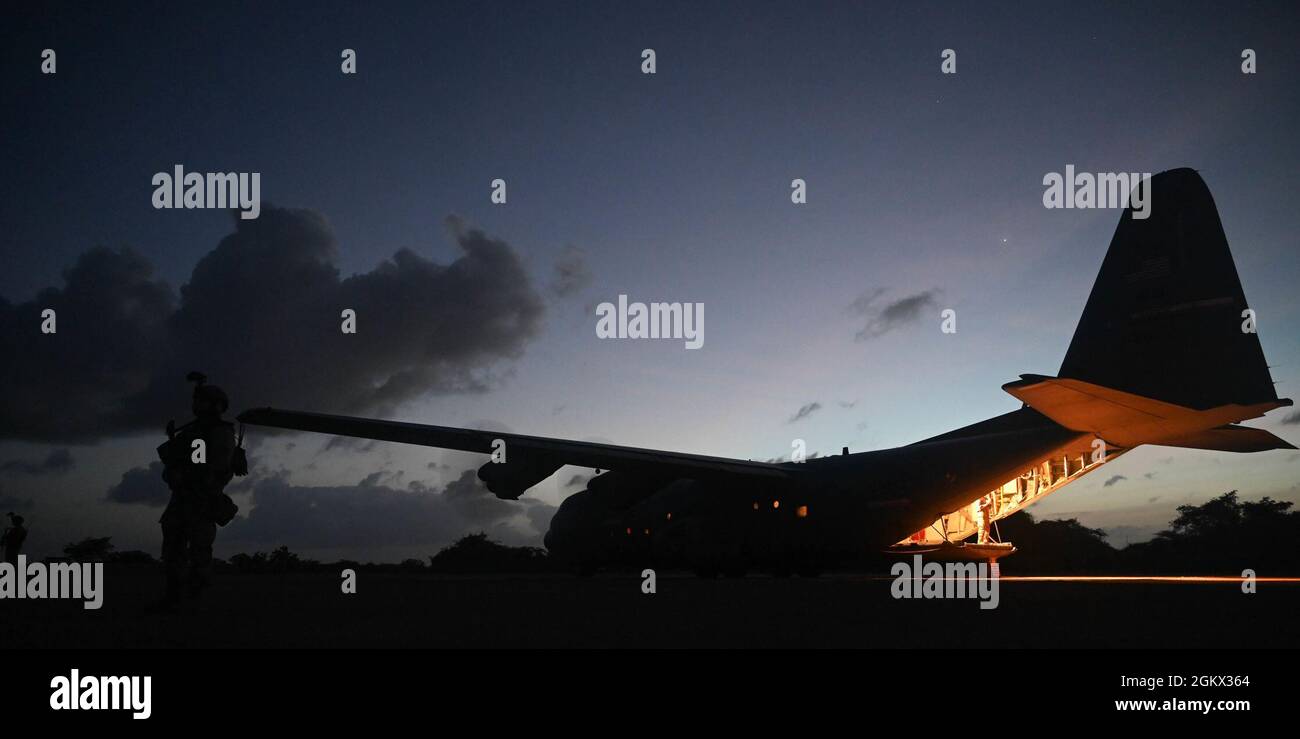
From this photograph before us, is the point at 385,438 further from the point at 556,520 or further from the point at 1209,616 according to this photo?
the point at 1209,616

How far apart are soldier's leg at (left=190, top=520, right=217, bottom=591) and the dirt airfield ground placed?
0.43 metres

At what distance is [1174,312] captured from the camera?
45.6 ft

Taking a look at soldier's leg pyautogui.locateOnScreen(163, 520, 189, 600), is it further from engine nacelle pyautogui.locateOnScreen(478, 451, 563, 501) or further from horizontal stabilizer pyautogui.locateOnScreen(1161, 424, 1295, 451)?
horizontal stabilizer pyautogui.locateOnScreen(1161, 424, 1295, 451)

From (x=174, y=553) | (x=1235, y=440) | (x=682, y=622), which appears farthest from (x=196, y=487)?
(x=1235, y=440)

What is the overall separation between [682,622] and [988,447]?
383 inches

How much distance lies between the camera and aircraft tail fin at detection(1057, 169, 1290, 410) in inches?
513

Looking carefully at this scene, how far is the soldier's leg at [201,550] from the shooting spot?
32.9 feet

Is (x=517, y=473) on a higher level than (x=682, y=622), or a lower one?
higher

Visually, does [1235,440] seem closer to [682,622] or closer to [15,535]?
[682,622]

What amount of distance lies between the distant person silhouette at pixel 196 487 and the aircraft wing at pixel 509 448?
6884 millimetres

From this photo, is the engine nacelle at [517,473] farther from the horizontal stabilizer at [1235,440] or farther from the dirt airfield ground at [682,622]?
the horizontal stabilizer at [1235,440]
